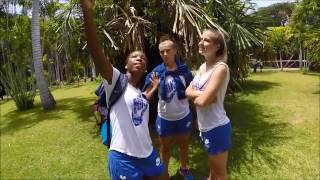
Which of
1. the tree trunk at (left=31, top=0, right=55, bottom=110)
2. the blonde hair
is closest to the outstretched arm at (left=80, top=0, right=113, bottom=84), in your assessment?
the blonde hair

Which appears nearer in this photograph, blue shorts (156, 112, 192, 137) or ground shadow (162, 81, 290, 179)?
blue shorts (156, 112, 192, 137)

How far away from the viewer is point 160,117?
4.90 metres

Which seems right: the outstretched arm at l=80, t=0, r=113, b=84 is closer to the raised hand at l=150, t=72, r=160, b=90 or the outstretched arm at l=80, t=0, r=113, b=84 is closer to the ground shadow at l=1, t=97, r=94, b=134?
the raised hand at l=150, t=72, r=160, b=90

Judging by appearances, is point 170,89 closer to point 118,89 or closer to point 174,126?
point 174,126

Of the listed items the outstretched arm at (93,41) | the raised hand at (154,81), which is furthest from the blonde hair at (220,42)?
the outstretched arm at (93,41)

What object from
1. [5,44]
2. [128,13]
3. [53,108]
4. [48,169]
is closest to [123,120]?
[48,169]

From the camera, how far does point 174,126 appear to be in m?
4.89

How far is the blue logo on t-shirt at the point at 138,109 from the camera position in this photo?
3260mm

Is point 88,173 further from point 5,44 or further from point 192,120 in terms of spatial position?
point 5,44

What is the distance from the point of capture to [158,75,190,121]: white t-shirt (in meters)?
4.73

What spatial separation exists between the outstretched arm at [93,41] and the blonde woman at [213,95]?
0.83 metres

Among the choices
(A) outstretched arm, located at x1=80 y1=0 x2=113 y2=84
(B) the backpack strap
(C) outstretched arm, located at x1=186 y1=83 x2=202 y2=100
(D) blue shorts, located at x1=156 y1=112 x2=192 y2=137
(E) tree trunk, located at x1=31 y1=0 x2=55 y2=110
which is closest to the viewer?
(A) outstretched arm, located at x1=80 y1=0 x2=113 y2=84

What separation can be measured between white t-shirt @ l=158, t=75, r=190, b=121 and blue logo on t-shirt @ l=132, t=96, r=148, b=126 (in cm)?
141

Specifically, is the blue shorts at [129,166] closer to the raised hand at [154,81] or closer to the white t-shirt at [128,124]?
the white t-shirt at [128,124]
